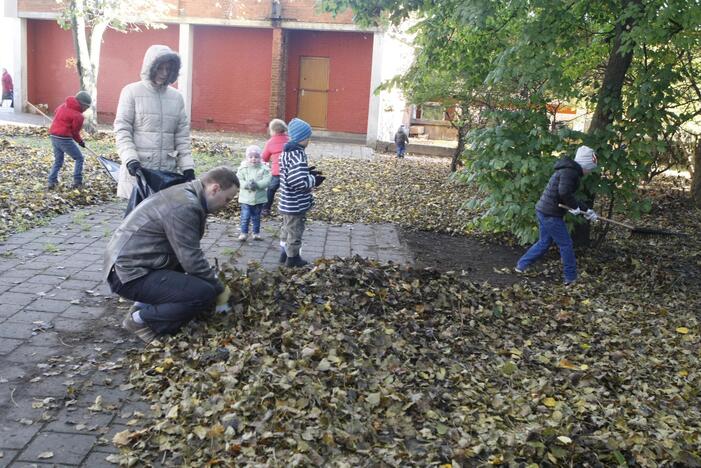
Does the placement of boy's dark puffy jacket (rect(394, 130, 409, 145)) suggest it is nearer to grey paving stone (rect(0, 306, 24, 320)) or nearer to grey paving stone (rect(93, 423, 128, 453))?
grey paving stone (rect(0, 306, 24, 320))

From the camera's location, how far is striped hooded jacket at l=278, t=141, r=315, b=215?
6.70 metres

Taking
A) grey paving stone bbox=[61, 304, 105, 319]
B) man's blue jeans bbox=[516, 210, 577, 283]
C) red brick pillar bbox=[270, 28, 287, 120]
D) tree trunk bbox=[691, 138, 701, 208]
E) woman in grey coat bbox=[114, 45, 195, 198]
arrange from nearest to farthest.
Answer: grey paving stone bbox=[61, 304, 105, 319]
woman in grey coat bbox=[114, 45, 195, 198]
man's blue jeans bbox=[516, 210, 577, 283]
tree trunk bbox=[691, 138, 701, 208]
red brick pillar bbox=[270, 28, 287, 120]

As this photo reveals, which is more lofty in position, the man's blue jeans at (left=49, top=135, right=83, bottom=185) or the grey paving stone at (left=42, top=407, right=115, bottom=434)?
the man's blue jeans at (left=49, top=135, right=83, bottom=185)

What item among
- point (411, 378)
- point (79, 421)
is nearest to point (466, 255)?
point (411, 378)

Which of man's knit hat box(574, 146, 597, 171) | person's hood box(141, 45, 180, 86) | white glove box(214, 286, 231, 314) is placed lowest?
white glove box(214, 286, 231, 314)

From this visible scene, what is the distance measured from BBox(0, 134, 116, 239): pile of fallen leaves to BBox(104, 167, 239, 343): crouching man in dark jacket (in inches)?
141

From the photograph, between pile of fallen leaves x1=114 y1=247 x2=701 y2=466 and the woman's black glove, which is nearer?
pile of fallen leaves x1=114 y1=247 x2=701 y2=466

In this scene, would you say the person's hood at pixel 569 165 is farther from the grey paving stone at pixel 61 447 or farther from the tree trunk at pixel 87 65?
the tree trunk at pixel 87 65

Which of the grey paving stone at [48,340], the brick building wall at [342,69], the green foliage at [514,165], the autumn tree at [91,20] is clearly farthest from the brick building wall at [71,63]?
the grey paving stone at [48,340]

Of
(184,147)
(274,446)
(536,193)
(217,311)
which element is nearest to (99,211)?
(184,147)

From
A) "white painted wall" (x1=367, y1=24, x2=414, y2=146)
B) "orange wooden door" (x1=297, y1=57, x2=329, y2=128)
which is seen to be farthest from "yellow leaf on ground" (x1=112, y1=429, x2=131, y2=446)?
"orange wooden door" (x1=297, y1=57, x2=329, y2=128)

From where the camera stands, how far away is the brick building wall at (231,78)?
78.8 feet

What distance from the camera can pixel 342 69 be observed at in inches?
938

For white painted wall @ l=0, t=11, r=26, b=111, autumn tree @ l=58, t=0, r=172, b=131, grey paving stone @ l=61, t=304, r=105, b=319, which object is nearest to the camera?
grey paving stone @ l=61, t=304, r=105, b=319
